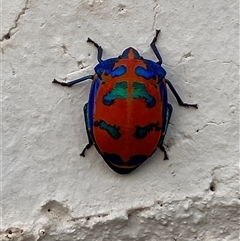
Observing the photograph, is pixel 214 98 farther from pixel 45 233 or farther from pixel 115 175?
pixel 45 233

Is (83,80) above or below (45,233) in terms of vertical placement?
above

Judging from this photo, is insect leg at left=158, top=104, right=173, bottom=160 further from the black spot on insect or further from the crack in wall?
the crack in wall

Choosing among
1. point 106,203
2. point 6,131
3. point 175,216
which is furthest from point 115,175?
point 6,131

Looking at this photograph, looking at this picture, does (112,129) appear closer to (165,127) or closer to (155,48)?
(165,127)

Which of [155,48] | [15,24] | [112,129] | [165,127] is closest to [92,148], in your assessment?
[112,129]

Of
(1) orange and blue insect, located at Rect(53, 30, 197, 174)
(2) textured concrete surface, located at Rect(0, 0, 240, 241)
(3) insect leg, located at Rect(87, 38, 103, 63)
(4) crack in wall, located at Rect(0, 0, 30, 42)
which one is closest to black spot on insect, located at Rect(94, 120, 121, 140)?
(1) orange and blue insect, located at Rect(53, 30, 197, 174)
